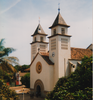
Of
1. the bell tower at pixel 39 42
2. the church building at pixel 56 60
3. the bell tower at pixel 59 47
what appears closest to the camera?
the bell tower at pixel 59 47

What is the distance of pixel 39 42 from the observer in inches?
1114

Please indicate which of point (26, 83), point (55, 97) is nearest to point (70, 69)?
point (55, 97)

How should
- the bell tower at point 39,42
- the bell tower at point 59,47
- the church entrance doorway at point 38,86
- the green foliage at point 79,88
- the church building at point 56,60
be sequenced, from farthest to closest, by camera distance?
the bell tower at point 39,42 < the church entrance doorway at point 38,86 < the church building at point 56,60 < the bell tower at point 59,47 < the green foliage at point 79,88

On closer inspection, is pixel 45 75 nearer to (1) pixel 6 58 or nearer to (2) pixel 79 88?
(2) pixel 79 88

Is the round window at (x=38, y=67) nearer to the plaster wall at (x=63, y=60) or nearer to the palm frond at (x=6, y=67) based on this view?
the plaster wall at (x=63, y=60)

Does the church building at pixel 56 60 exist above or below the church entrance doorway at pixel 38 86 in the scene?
above

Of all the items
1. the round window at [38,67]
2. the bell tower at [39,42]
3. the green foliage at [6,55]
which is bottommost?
the round window at [38,67]

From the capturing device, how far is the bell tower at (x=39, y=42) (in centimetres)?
2819

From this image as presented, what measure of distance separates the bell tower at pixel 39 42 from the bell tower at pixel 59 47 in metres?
6.64

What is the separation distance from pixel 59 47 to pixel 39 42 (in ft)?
28.6

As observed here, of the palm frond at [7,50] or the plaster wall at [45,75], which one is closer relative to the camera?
the palm frond at [7,50]

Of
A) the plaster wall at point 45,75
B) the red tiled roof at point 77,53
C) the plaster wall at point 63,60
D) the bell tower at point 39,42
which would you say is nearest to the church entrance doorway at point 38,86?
the plaster wall at point 45,75

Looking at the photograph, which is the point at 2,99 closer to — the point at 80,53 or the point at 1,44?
the point at 1,44

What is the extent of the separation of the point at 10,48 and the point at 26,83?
73.9 feet
